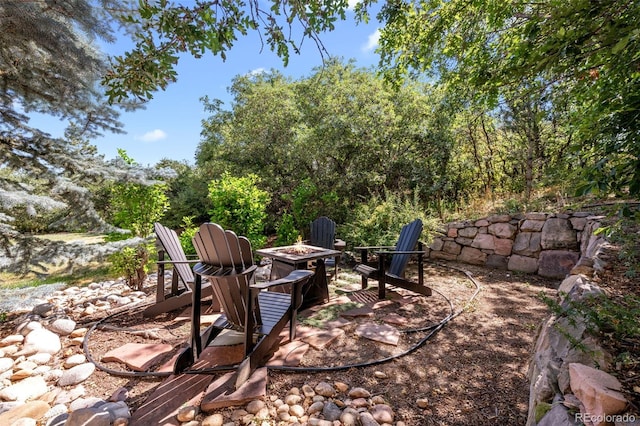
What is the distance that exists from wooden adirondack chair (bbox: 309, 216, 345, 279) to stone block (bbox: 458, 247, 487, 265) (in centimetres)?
255

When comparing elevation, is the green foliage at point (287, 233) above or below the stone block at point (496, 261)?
above

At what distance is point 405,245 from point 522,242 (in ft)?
8.07

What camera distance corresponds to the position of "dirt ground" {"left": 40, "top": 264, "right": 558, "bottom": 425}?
1.65 m

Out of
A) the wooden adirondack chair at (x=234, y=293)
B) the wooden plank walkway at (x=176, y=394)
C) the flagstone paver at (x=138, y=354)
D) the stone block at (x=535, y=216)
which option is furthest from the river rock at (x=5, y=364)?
the stone block at (x=535, y=216)

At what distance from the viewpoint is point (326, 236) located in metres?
4.35

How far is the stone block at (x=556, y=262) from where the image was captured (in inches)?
165

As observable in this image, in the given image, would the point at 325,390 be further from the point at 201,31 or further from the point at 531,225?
the point at 531,225

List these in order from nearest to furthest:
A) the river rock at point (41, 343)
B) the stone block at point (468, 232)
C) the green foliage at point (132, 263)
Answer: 1. the river rock at point (41, 343)
2. the green foliage at point (132, 263)
3. the stone block at point (468, 232)

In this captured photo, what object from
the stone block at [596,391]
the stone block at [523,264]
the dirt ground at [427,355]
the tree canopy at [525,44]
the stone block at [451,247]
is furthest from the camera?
the stone block at [451,247]

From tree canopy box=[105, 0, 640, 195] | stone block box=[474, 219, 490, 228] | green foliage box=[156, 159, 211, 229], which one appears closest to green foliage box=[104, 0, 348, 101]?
tree canopy box=[105, 0, 640, 195]

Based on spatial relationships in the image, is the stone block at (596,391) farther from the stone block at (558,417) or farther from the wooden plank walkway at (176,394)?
Answer: the wooden plank walkway at (176,394)

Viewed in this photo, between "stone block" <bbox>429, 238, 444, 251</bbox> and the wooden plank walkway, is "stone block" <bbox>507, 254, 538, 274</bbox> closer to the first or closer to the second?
"stone block" <bbox>429, 238, 444, 251</bbox>

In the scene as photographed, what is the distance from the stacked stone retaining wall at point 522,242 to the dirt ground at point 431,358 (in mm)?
1310

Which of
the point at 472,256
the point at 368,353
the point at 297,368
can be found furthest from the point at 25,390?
the point at 472,256
